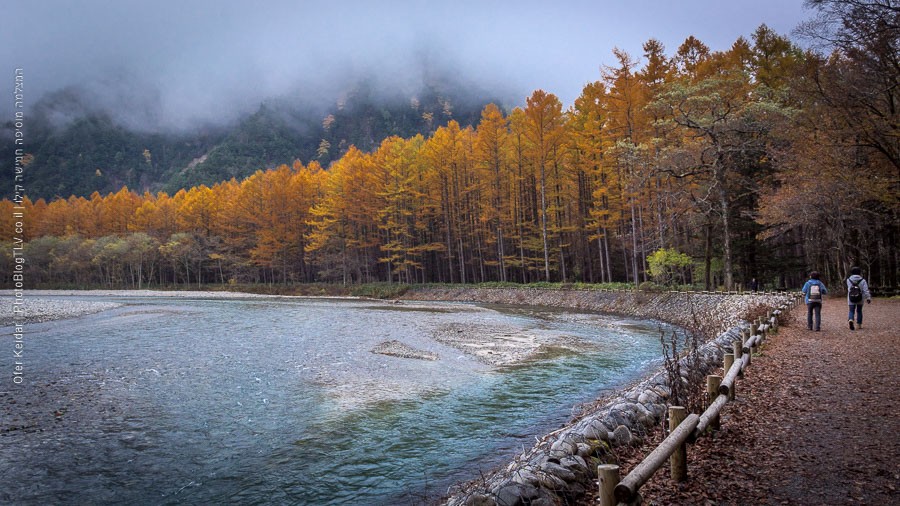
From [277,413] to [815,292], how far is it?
13465mm

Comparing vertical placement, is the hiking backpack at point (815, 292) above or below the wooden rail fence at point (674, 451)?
above

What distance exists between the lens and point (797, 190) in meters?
19.4

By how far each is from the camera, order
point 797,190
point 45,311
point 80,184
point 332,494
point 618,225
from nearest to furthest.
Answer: point 332,494 → point 797,190 → point 45,311 → point 618,225 → point 80,184

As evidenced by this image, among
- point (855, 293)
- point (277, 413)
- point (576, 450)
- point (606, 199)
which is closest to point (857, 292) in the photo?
point (855, 293)

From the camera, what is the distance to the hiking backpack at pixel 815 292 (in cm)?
1191

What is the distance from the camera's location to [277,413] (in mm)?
7875

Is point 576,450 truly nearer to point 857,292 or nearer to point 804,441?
point 804,441

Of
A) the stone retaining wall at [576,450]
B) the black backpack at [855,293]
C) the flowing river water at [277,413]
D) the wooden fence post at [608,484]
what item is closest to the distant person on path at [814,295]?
the black backpack at [855,293]

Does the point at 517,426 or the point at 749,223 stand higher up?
the point at 749,223

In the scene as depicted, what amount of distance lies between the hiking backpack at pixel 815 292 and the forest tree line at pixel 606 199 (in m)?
4.47

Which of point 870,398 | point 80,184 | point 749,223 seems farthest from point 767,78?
point 80,184

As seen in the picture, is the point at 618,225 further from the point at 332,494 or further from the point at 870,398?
the point at 332,494

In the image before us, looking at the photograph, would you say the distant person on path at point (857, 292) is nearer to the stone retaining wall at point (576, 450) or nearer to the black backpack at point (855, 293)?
the black backpack at point (855, 293)

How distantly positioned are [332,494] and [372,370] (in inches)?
236
